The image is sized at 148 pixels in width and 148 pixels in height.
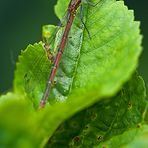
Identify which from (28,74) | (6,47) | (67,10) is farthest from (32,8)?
(28,74)

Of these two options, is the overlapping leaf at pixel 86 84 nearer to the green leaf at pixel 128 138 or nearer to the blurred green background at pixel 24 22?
the green leaf at pixel 128 138

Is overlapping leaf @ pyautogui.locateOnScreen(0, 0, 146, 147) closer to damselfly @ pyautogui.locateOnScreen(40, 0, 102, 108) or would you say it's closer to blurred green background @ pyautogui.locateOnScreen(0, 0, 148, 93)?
damselfly @ pyautogui.locateOnScreen(40, 0, 102, 108)

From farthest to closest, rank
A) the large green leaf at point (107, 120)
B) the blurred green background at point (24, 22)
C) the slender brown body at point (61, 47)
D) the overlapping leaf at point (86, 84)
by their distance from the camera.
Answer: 1. the blurred green background at point (24, 22)
2. the slender brown body at point (61, 47)
3. the large green leaf at point (107, 120)
4. the overlapping leaf at point (86, 84)

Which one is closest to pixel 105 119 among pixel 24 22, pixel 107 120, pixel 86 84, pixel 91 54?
pixel 107 120

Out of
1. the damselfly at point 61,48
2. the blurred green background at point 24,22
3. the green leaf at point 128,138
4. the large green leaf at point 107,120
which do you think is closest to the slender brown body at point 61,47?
the damselfly at point 61,48

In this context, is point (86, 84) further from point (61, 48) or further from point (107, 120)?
point (61, 48)

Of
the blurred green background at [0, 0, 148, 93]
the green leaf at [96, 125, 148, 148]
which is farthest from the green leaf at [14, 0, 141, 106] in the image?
the blurred green background at [0, 0, 148, 93]
